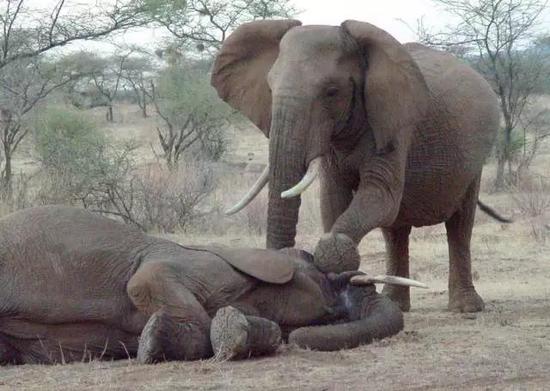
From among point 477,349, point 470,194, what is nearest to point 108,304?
point 477,349

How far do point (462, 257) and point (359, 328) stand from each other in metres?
3.06

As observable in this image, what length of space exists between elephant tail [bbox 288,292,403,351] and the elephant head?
798 mm

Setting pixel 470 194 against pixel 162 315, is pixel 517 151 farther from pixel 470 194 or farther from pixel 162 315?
pixel 162 315

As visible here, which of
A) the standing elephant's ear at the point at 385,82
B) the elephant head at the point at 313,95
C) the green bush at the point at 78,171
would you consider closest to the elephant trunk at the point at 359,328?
the elephant head at the point at 313,95

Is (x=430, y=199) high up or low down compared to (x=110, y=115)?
up

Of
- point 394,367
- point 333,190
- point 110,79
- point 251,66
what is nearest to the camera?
point 394,367

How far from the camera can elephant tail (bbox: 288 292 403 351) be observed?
514 centimetres

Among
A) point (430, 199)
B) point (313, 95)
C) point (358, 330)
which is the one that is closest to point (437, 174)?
point (430, 199)

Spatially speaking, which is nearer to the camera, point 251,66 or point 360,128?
point 360,128

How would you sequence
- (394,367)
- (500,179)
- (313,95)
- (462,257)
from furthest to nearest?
(500,179), (462,257), (313,95), (394,367)

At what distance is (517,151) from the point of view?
23.8 meters

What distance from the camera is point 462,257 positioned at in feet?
26.8

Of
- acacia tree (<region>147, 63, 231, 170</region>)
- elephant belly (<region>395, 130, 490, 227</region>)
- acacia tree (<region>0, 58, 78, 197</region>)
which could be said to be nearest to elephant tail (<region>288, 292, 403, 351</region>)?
elephant belly (<region>395, 130, 490, 227</region>)

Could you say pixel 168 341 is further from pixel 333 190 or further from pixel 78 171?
pixel 78 171
